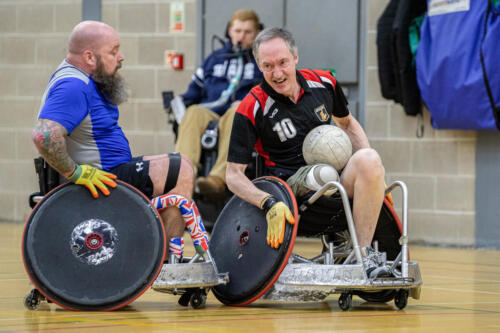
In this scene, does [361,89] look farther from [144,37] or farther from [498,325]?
[498,325]

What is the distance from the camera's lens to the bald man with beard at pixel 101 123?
4.36m

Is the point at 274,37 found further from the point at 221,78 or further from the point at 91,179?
the point at 221,78

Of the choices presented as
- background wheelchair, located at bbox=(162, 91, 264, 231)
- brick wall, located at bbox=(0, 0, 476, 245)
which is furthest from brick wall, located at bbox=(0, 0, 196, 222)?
background wheelchair, located at bbox=(162, 91, 264, 231)

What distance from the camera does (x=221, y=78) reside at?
8891 mm

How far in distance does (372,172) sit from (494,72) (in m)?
3.84

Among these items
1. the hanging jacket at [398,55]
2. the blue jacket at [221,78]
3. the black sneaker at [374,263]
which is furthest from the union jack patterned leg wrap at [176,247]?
the hanging jacket at [398,55]

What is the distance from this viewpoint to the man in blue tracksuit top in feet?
27.7

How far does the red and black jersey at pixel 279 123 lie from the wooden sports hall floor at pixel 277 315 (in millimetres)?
716

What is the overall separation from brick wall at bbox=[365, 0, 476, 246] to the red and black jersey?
400 centimetres

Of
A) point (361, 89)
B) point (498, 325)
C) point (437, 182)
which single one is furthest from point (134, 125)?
point (498, 325)

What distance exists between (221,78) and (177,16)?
54.9 inches

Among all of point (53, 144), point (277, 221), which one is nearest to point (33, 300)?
point (53, 144)

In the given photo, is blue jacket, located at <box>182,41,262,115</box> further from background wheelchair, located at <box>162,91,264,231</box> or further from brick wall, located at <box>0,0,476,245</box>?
brick wall, located at <box>0,0,476,245</box>

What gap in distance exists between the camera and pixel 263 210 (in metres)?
4.56
